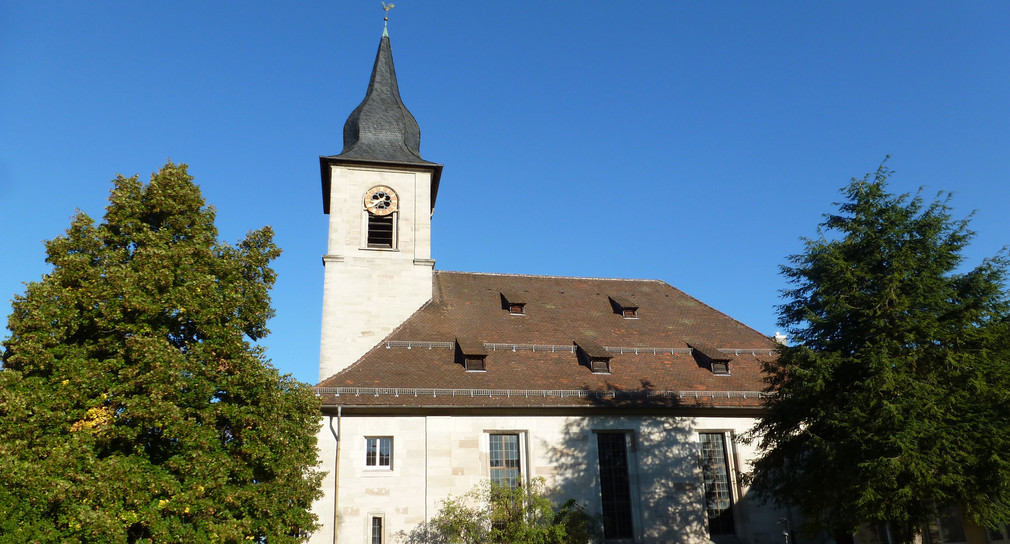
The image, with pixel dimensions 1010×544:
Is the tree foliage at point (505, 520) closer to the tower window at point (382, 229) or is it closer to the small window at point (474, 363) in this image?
the small window at point (474, 363)

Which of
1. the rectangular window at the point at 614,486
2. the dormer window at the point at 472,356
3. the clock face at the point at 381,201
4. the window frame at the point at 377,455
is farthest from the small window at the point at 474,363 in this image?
the clock face at the point at 381,201

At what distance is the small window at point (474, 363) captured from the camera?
74.9 ft

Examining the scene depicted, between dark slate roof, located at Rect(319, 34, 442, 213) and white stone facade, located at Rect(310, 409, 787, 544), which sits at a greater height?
dark slate roof, located at Rect(319, 34, 442, 213)

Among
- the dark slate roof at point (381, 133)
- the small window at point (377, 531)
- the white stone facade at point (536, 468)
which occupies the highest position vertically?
the dark slate roof at point (381, 133)

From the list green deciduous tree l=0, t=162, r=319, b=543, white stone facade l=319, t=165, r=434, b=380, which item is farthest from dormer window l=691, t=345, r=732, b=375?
green deciduous tree l=0, t=162, r=319, b=543

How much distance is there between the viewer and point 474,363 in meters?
23.0

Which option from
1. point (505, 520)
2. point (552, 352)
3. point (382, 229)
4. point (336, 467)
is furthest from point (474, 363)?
point (382, 229)

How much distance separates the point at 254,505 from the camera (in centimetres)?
1452

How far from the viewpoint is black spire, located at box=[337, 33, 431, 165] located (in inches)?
1137

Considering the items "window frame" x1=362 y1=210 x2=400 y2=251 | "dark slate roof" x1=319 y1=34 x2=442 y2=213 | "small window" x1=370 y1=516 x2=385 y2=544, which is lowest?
"small window" x1=370 y1=516 x2=385 y2=544

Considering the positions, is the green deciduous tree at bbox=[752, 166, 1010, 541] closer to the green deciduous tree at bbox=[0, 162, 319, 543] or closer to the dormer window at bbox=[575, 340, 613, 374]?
the dormer window at bbox=[575, 340, 613, 374]

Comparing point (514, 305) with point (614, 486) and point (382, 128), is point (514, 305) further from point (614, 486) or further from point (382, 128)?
point (382, 128)

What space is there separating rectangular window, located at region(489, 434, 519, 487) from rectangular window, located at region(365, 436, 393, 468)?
119 inches

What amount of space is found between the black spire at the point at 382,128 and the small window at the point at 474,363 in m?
9.13
